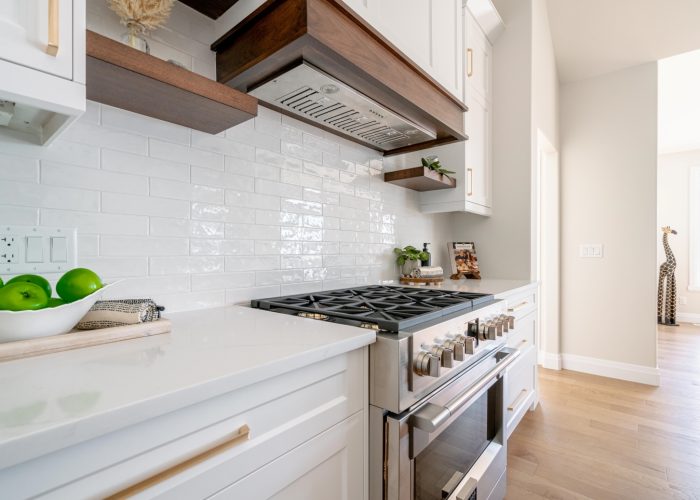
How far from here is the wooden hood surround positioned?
3.20 feet

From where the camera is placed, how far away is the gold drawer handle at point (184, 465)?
470 mm

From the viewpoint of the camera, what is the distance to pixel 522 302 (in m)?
2.08

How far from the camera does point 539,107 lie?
272 cm

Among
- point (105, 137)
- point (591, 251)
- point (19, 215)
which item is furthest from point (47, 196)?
point (591, 251)

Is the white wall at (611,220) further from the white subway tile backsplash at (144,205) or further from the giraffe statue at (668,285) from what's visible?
the white subway tile backsplash at (144,205)

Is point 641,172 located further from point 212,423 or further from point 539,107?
point 212,423

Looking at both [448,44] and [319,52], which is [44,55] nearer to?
[319,52]

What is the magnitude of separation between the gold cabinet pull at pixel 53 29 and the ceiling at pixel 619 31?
3.55 m

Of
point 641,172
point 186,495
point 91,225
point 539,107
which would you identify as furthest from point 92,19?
point 641,172

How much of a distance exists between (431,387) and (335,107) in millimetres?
1077

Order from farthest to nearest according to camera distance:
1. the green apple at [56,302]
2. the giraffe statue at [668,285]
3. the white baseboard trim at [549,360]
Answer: the giraffe statue at [668,285] < the white baseboard trim at [549,360] < the green apple at [56,302]

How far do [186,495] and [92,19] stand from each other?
1.19 m

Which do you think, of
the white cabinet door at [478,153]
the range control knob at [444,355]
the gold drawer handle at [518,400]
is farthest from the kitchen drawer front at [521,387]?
the white cabinet door at [478,153]

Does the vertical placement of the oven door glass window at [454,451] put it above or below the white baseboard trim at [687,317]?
above
